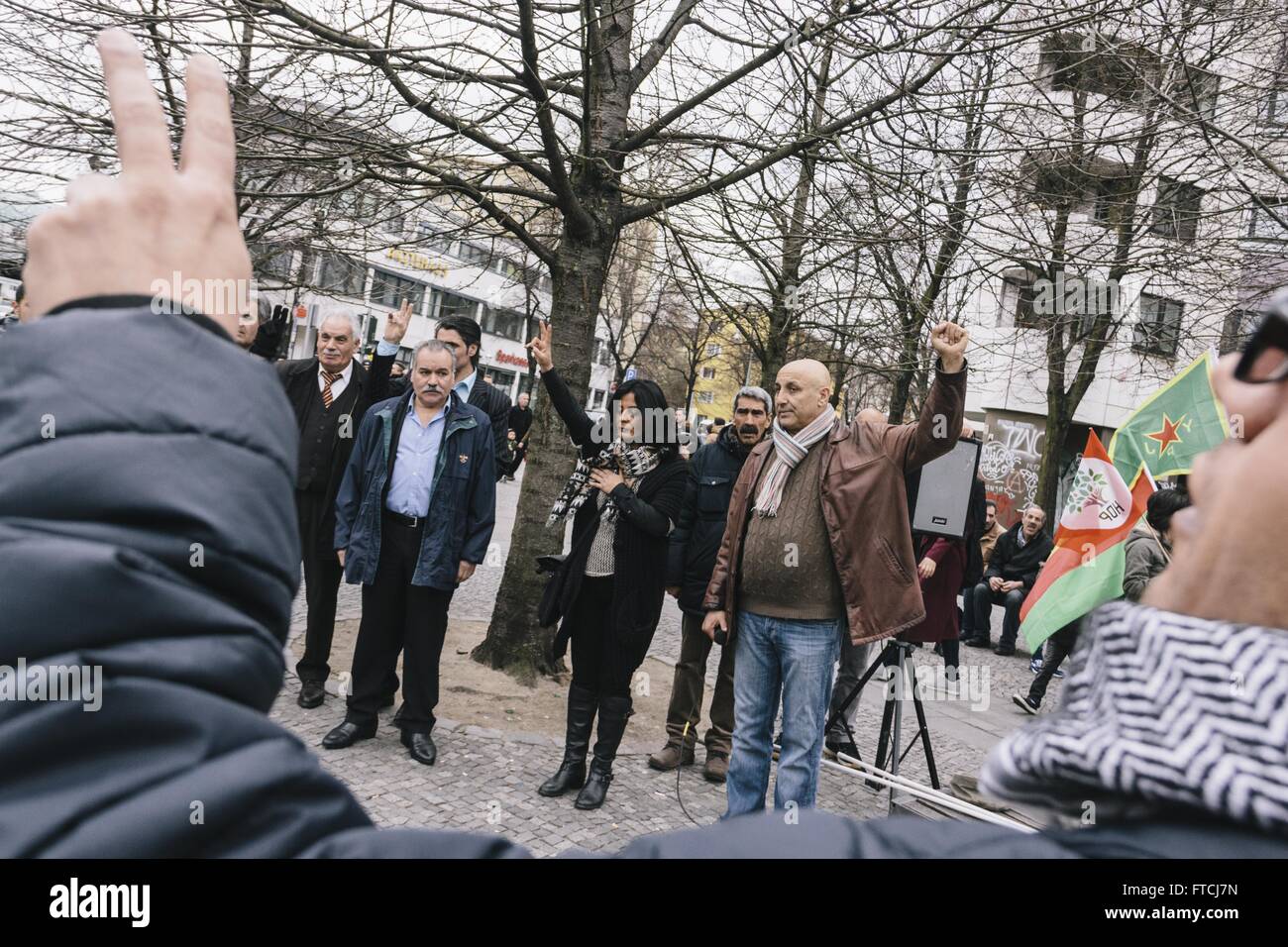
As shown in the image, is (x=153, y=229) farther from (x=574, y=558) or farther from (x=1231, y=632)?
(x=574, y=558)

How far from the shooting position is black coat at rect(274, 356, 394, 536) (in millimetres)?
5812

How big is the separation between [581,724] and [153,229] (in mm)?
4693

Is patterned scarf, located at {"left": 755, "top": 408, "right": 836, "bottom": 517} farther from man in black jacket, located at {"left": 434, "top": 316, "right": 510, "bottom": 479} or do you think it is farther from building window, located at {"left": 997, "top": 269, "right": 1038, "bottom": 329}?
building window, located at {"left": 997, "top": 269, "right": 1038, "bottom": 329}

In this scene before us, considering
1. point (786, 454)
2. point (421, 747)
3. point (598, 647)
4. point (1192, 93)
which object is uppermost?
point (1192, 93)

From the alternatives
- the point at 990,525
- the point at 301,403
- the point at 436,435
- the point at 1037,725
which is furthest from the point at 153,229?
the point at 990,525

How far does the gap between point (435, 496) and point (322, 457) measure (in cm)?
100

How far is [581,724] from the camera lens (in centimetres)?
510

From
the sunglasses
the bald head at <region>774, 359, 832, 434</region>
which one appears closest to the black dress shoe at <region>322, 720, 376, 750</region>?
the bald head at <region>774, 359, 832, 434</region>

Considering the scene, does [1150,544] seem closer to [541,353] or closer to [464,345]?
[541,353]

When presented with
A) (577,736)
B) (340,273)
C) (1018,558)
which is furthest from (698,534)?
(340,273)

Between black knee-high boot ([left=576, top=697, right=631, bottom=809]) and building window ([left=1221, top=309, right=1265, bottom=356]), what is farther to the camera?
building window ([left=1221, top=309, right=1265, bottom=356])

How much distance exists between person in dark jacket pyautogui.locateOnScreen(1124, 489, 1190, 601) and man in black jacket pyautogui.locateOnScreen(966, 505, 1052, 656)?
4.35 m

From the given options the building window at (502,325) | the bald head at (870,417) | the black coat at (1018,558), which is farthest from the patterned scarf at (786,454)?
the building window at (502,325)

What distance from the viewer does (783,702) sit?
4543 millimetres
